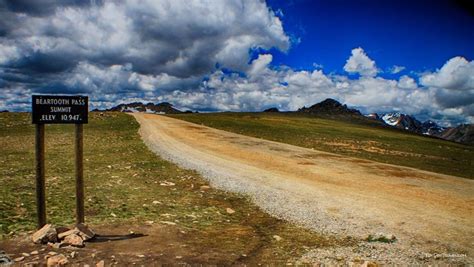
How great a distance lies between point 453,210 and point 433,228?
134 inches

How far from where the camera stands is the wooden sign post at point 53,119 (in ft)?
32.1

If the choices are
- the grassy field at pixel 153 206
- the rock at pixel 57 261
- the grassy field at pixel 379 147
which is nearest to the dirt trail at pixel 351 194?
the grassy field at pixel 153 206

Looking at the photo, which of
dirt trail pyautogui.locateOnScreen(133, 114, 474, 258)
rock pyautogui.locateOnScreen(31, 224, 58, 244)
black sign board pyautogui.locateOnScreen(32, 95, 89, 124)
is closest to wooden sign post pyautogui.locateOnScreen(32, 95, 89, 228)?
black sign board pyautogui.locateOnScreen(32, 95, 89, 124)

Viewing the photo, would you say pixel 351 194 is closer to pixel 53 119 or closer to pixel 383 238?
pixel 383 238

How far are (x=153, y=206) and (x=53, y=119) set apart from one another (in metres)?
5.06

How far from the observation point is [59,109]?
32.9 ft

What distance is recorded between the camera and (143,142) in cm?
3625

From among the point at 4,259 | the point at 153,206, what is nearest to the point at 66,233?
the point at 4,259

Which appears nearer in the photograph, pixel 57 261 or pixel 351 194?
pixel 57 261

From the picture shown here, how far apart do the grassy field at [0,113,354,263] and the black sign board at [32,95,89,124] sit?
3.08 m

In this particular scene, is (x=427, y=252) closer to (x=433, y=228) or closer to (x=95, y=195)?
(x=433, y=228)

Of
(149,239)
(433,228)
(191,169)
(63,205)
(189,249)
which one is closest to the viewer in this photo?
(189,249)

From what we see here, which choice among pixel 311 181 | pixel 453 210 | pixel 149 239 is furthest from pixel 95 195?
pixel 453 210

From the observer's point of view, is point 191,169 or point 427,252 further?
point 191,169
